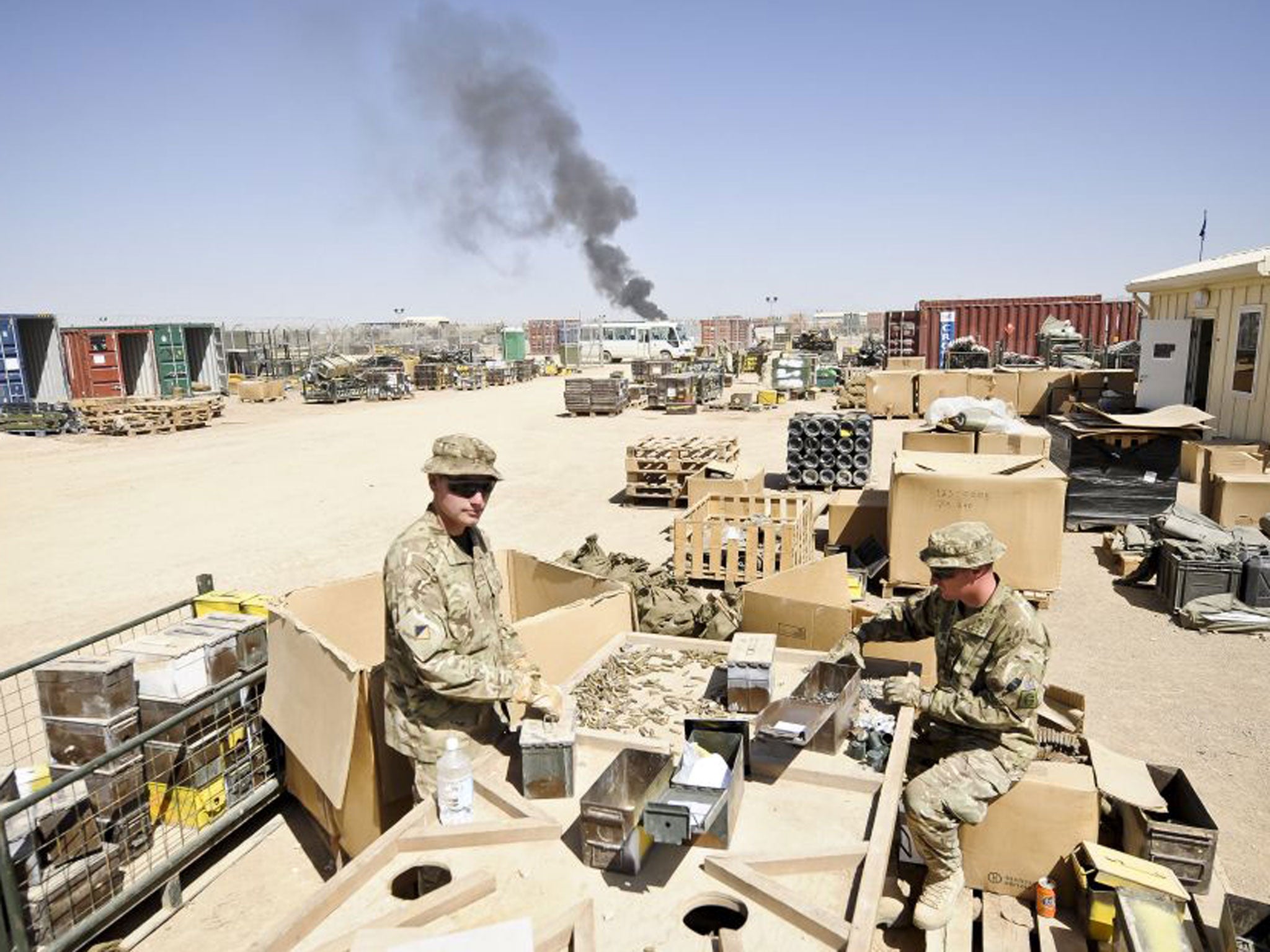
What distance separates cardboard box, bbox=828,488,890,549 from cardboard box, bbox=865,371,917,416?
47.0ft

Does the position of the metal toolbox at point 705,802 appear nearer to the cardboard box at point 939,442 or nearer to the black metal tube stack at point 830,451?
the cardboard box at point 939,442

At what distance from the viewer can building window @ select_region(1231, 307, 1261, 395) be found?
46.1 feet

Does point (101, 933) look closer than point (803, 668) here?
Yes

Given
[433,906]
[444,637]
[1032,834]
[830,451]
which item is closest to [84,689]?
[444,637]

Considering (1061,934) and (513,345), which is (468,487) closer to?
(1061,934)

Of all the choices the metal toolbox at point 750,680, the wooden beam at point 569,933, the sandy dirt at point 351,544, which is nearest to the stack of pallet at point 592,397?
the sandy dirt at point 351,544

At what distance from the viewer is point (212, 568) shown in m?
10.4

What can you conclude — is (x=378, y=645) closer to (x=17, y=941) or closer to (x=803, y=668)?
(x=17, y=941)

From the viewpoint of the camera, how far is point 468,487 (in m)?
3.79

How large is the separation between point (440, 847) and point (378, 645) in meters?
3.05

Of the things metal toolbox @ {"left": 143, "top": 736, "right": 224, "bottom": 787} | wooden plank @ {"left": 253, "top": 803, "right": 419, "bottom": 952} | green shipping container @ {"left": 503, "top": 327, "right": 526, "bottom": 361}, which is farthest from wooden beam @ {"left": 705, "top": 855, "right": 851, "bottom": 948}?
green shipping container @ {"left": 503, "top": 327, "right": 526, "bottom": 361}

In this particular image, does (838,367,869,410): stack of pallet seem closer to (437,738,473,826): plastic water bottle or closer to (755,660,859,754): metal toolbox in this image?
(755,660,859,754): metal toolbox

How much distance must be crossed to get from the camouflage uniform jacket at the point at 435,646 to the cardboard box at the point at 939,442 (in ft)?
→ 26.4

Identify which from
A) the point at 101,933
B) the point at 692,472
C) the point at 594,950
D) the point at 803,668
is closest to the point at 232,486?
the point at 692,472
